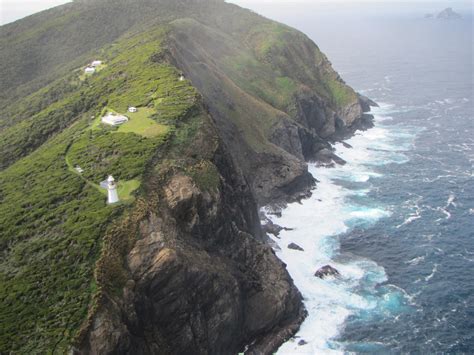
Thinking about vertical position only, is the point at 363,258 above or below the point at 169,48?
below

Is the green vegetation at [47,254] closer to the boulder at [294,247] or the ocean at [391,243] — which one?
the ocean at [391,243]

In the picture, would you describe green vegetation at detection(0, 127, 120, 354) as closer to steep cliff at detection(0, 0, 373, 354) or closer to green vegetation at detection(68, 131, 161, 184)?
steep cliff at detection(0, 0, 373, 354)

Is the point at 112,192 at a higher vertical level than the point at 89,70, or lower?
lower

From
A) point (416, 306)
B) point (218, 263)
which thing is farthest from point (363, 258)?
point (218, 263)

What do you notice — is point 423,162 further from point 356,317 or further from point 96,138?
point 96,138

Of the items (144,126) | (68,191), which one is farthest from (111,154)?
(144,126)

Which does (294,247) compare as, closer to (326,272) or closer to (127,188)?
(326,272)
